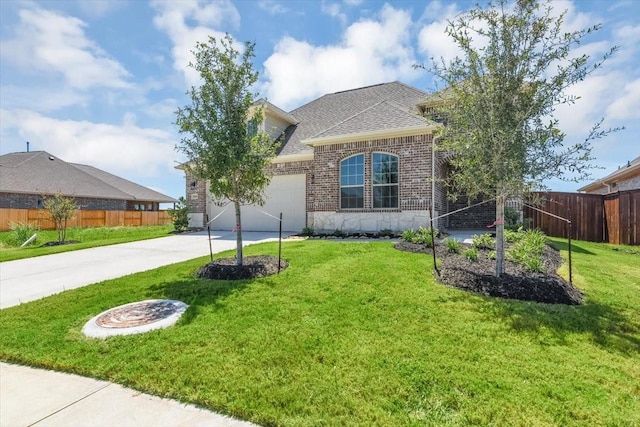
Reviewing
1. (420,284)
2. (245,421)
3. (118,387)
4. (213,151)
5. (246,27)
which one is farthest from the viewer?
(246,27)

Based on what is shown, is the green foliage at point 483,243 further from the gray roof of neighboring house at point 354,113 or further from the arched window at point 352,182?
the arched window at point 352,182

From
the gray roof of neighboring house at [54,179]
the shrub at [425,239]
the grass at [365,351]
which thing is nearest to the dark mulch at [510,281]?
the grass at [365,351]

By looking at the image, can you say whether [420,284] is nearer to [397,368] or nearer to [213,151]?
[397,368]

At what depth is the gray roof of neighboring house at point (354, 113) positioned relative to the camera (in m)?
11.8

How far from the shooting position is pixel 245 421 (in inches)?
94.8

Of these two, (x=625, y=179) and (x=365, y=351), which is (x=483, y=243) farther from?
(x=625, y=179)

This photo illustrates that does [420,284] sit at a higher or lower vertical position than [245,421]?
higher

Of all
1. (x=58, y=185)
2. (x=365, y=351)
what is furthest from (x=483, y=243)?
(x=58, y=185)

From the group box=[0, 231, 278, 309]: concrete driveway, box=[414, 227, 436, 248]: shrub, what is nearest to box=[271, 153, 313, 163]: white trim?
box=[0, 231, 278, 309]: concrete driveway

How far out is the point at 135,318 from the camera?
4.40m

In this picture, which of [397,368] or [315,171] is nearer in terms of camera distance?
[397,368]

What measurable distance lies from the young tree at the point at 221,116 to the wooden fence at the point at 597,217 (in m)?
10.5

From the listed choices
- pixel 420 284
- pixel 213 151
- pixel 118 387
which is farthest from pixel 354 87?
pixel 118 387

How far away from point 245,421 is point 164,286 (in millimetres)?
4151
